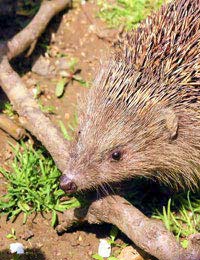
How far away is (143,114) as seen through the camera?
14.2 feet

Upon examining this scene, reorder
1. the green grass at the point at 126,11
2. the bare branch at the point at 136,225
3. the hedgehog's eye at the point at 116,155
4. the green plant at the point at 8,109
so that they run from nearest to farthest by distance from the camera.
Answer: the bare branch at the point at 136,225 → the hedgehog's eye at the point at 116,155 → the green plant at the point at 8,109 → the green grass at the point at 126,11

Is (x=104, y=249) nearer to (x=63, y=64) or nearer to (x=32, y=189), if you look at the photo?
(x=32, y=189)

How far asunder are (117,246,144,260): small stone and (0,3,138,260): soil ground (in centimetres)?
15

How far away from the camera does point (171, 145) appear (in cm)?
455

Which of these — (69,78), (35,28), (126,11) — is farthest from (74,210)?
(126,11)

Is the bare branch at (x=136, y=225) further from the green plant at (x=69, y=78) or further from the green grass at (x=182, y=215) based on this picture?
the green plant at (x=69, y=78)

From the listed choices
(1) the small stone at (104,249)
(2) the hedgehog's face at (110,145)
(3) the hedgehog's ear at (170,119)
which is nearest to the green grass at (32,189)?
(1) the small stone at (104,249)

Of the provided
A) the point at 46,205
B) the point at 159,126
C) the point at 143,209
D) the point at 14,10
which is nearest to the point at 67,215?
the point at 46,205

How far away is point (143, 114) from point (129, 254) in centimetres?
124

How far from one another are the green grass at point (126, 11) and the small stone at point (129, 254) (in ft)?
9.70

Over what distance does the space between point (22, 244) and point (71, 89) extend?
202 centimetres

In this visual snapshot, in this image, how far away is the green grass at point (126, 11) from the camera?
6.83 m

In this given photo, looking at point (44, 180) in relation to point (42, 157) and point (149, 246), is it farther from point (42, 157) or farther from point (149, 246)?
point (149, 246)

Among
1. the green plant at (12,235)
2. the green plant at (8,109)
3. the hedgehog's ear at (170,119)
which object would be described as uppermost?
the green plant at (8,109)
